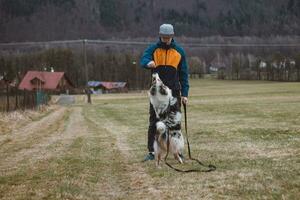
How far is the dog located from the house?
12089cm

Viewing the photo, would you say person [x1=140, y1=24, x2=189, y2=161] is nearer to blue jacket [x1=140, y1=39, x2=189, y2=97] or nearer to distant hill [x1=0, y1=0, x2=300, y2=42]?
blue jacket [x1=140, y1=39, x2=189, y2=97]

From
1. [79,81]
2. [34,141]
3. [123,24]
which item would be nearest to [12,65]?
[79,81]

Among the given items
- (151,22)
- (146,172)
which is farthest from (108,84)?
(146,172)

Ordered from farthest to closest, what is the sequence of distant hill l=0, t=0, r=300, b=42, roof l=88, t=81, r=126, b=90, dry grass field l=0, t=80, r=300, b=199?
distant hill l=0, t=0, r=300, b=42 < roof l=88, t=81, r=126, b=90 < dry grass field l=0, t=80, r=300, b=199

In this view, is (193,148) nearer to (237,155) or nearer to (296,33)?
(237,155)

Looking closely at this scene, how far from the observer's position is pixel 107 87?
133375 millimetres

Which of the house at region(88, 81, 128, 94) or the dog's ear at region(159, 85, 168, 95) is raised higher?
the dog's ear at region(159, 85, 168, 95)

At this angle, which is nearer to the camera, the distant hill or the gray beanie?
the gray beanie

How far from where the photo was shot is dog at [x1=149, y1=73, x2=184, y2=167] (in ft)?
31.1

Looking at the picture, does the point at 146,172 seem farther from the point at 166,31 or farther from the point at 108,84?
the point at 108,84

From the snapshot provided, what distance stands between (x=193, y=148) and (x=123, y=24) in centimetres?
18967

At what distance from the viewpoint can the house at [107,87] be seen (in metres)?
132

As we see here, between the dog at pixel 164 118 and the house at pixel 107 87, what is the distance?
121 m

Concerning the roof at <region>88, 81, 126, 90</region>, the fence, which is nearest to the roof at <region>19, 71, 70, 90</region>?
the roof at <region>88, 81, 126, 90</region>
